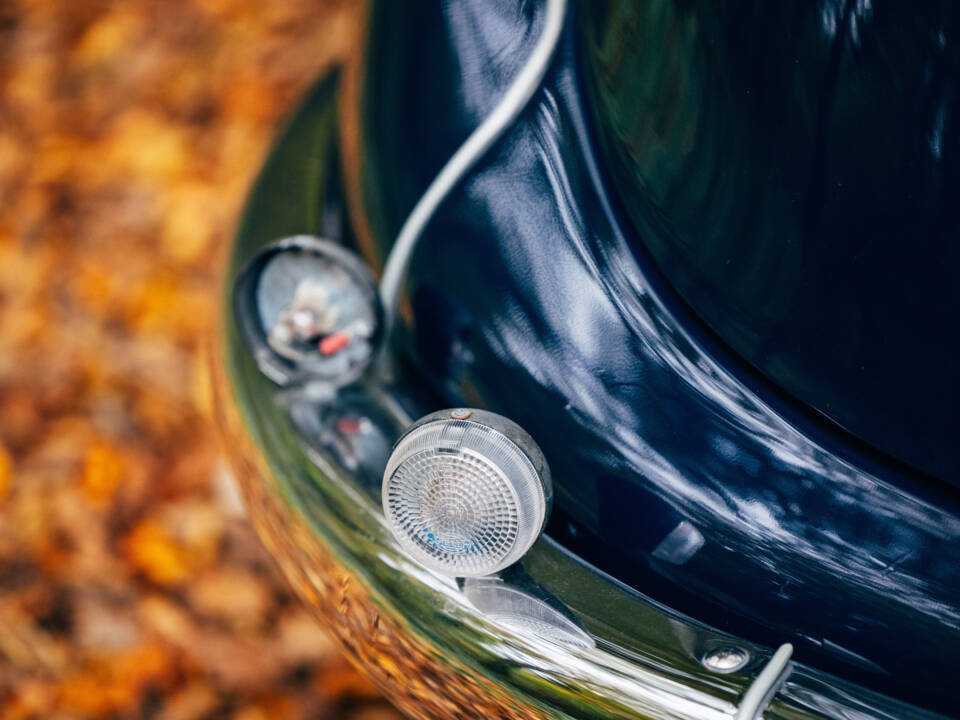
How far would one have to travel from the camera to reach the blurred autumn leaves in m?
2.24

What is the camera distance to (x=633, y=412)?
120cm

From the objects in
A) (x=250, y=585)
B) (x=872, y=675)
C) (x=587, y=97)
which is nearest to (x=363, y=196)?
(x=587, y=97)

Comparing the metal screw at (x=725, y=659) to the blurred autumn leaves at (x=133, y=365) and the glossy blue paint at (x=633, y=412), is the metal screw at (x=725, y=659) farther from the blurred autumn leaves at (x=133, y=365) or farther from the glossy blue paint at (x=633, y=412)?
the blurred autumn leaves at (x=133, y=365)

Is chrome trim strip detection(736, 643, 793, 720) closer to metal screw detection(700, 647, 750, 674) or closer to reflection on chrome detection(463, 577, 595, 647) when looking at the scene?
metal screw detection(700, 647, 750, 674)

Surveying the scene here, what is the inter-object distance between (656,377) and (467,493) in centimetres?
29

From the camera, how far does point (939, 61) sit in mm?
1071

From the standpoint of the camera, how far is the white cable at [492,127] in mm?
1342

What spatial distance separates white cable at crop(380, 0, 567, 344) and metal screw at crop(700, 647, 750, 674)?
0.69m

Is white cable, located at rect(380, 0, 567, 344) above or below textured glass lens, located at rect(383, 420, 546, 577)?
above

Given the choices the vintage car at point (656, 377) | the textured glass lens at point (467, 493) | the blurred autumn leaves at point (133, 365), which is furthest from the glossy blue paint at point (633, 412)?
the blurred autumn leaves at point (133, 365)

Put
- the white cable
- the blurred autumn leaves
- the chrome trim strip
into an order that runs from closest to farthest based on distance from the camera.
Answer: the chrome trim strip, the white cable, the blurred autumn leaves

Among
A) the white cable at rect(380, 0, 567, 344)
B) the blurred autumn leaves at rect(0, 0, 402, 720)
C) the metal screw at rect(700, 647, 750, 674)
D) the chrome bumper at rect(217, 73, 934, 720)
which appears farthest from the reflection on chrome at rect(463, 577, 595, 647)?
the blurred autumn leaves at rect(0, 0, 402, 720)

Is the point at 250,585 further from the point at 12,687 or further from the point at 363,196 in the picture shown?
the point at 363,196

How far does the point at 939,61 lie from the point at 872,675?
2.31 feet
